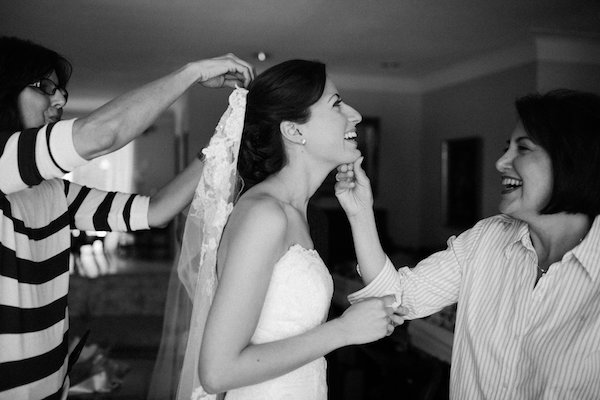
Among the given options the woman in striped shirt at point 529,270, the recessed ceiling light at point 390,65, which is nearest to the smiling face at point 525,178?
the woman in striped shirt at point 529,270

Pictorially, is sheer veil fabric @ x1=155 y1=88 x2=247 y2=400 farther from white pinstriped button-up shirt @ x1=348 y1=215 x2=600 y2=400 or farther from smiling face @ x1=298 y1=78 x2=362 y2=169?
white pinstriped button-up shirt @ x1=348 y1=215 x2=600 y2=400

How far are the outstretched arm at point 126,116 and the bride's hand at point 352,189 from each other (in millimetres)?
555

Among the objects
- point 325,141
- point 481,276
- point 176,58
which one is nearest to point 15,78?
point 325,141

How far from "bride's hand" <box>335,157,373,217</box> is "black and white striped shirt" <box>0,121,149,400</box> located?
803 millimetres

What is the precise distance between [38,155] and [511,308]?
1288mm

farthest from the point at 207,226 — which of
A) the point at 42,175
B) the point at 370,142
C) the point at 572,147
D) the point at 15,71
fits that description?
the point at 370,142

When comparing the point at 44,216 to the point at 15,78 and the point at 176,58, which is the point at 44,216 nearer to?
the point at 15,78

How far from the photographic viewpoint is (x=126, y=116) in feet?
4.17

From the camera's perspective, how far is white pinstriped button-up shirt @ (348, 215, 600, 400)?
1408 millimetres

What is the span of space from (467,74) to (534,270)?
5.75m

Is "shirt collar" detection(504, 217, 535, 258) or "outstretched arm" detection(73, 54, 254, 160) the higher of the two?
"outstretched arm" detection(73, 54, 254, 160)

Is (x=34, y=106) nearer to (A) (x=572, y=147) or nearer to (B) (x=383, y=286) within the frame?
(B) (x=383, y=286)

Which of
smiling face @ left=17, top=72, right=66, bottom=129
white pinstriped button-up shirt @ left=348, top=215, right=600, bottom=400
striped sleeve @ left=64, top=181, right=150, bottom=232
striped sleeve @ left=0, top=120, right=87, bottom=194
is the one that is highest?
smiling face @ left=17, top=72, right=66, bottom=129

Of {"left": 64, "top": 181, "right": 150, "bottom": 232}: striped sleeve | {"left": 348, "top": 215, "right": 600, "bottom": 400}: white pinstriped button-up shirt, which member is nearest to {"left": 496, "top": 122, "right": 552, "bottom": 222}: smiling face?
{"left": 348, "top": 215, "right": 600, "bottom": 400}: white pinstriped button-up shirt
